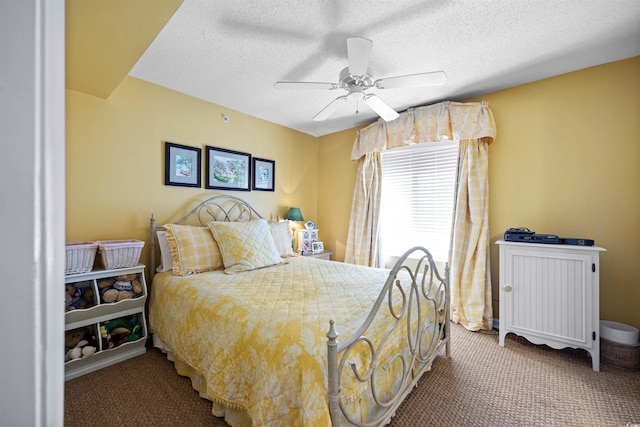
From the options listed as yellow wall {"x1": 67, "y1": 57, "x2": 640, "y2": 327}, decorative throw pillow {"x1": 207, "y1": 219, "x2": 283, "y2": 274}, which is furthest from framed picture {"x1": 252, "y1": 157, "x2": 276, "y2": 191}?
decorative throw pillow {"x1": 207, "y1": 219, "x2": 283, "y2": 274}

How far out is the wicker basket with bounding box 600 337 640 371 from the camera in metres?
→ 2.04

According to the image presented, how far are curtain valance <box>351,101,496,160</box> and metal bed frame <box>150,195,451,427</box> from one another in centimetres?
166

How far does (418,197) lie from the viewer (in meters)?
3.45

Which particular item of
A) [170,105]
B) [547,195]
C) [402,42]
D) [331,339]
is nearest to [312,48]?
[402,42]

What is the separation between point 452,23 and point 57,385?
2.51 metres

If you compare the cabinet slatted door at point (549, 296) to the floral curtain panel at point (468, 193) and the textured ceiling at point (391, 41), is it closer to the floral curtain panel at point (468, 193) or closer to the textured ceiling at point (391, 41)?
the floral curtain panel at point (468, 193)

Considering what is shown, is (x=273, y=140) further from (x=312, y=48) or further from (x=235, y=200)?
(x=312, y=48)

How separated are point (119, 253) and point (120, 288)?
0.30 m

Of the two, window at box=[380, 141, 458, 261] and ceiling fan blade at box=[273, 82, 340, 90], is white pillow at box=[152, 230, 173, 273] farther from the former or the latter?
window at box=[380, 141, 458, 261]

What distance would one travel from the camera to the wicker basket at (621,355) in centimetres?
204

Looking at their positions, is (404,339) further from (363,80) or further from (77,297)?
(77,297)

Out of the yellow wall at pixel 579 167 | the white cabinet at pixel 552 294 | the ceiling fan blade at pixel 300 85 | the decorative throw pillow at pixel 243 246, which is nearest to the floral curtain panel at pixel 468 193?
the yellow wall at pixel 579 167

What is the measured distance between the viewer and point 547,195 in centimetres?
258

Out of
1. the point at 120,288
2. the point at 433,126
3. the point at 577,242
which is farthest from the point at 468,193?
the point at 120,288
